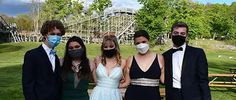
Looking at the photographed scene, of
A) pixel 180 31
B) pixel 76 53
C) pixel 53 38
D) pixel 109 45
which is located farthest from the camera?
pixel 109 45

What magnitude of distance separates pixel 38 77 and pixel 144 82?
1.58 m

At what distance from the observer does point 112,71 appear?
6391 mm

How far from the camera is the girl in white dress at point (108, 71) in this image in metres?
6.34

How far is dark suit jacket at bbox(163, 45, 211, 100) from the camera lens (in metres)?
5.82

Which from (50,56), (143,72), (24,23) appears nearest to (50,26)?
(50,56)

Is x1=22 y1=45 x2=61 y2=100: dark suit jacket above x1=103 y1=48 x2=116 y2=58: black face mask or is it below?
below

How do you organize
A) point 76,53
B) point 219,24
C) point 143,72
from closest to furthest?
point 76,53 → point 143,72 → point 219,24

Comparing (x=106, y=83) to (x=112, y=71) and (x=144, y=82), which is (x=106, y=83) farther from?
(x=144, y=82)

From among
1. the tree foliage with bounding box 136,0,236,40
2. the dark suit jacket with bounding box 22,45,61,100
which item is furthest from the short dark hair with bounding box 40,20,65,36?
the tree foliage with bounding box 136,0,236,40

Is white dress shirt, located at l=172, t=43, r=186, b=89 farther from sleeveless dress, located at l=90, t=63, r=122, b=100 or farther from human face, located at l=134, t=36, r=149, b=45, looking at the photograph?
sleeveless dress, located at l=90, t=63, r=122, b=100

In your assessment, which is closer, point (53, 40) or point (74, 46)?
point (53, 40)

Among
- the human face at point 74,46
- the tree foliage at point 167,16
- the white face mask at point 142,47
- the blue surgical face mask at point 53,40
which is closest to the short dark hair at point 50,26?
the blue surgical face mask at point 53,40

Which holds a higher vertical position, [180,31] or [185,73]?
[180,31]

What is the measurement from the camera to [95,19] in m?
76.2
